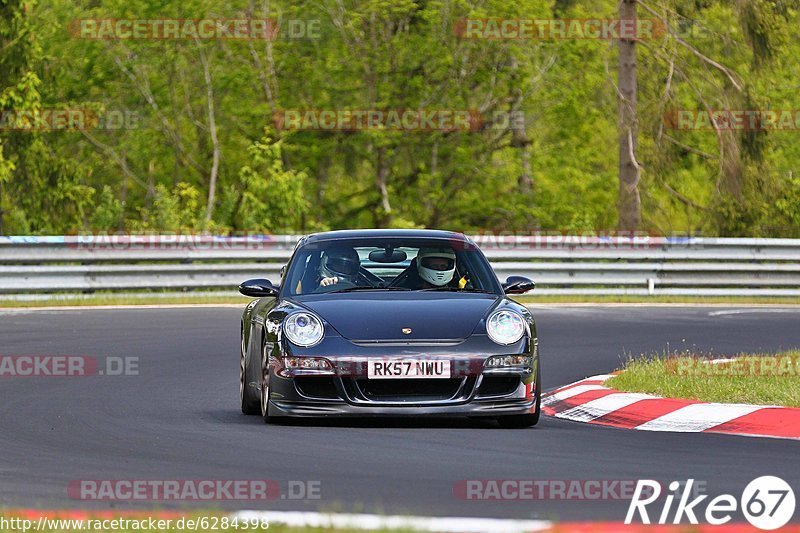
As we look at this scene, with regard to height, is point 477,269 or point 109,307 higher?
point 477,269

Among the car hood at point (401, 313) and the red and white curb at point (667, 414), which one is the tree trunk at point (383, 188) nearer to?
the red and white curb at point (667, 414)

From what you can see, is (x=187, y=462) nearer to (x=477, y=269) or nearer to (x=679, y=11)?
(x=477, y=269)

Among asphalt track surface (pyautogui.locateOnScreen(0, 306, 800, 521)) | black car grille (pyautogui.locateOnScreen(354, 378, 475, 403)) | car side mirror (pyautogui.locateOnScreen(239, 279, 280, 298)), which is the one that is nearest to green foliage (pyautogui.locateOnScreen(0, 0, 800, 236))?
asphalt track surface (pyautogui.locateOnScreen(0, 306, 800, 521))

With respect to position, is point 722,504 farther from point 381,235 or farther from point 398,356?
point 381,235

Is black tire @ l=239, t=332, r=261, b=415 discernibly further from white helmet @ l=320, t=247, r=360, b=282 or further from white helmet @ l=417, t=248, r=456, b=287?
white helmet @ l=417, t=248, r=456, b=287

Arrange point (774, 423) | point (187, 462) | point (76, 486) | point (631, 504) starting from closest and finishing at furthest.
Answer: point (631, 504)
point (76, 486)
point (187, 462)
point (774, 423)

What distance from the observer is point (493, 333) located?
10.0 m

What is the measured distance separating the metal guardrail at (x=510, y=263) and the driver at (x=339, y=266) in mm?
12136

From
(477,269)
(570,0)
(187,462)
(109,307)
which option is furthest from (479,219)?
(187,462)

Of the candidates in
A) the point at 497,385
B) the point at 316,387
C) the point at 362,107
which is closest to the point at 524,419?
the point at 497,385

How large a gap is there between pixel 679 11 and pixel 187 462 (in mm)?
25838

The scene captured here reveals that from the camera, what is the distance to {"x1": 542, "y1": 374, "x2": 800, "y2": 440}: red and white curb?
32.1ft

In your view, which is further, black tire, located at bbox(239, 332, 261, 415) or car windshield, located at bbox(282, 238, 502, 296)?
black tire, located at bbox(239, 332, 261, 415)

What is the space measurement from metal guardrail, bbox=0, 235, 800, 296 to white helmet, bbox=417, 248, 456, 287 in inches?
488
